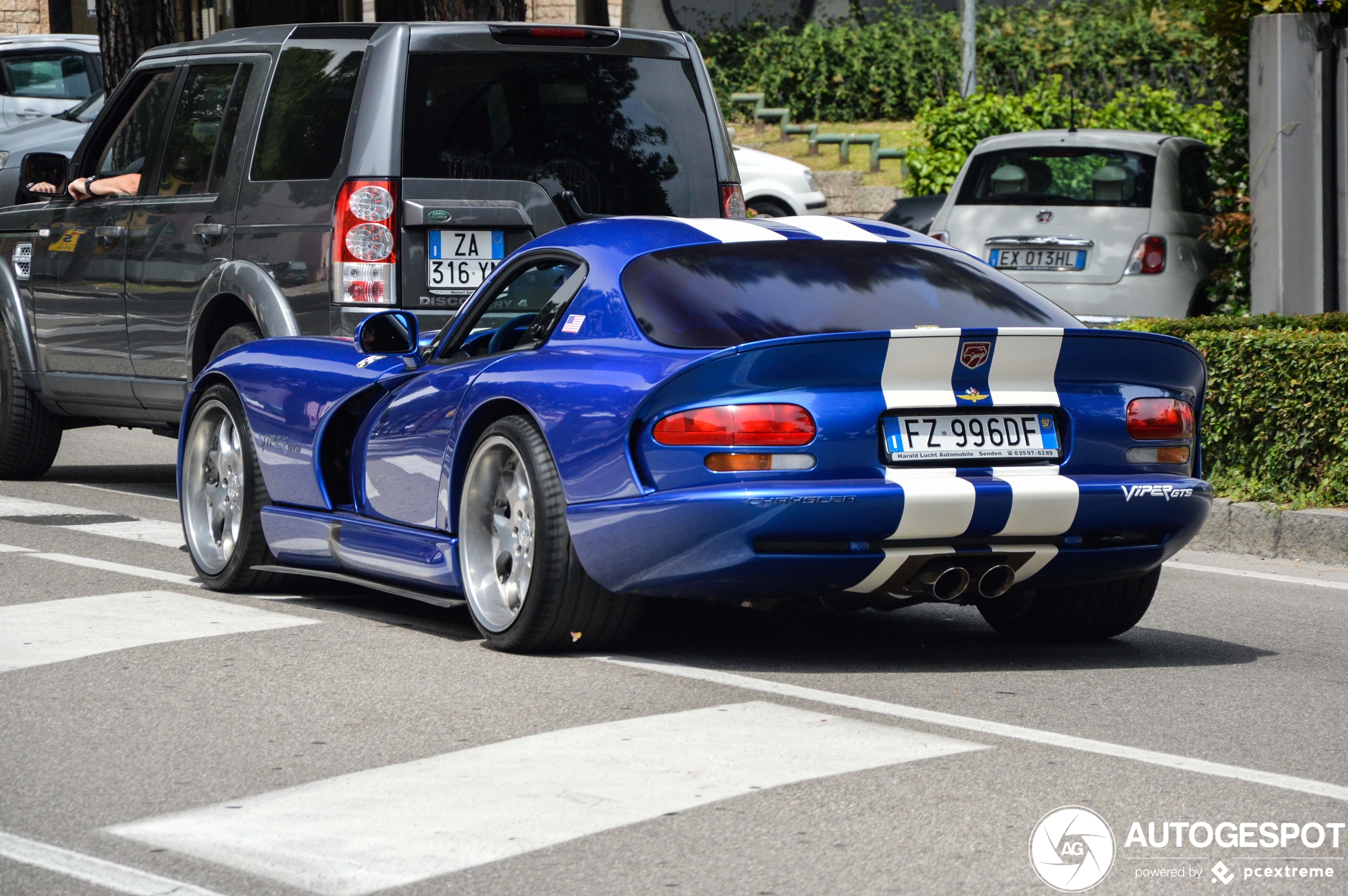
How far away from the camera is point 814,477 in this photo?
5535 millimetres

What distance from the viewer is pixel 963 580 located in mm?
5797

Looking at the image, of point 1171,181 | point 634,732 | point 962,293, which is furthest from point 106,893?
point 1171,181

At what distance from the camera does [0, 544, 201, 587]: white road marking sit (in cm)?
772

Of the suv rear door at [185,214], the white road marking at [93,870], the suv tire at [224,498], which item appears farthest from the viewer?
the suv rear door at [185,214]

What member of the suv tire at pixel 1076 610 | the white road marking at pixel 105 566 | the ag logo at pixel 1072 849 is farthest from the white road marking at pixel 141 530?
the ag logo at pixel 1072 849

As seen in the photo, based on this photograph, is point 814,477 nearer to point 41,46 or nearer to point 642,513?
point 642,513

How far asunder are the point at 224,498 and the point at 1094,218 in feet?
24.6

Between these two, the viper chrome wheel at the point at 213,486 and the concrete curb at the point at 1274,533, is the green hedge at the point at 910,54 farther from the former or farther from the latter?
the viper chrome wheel at the point at 213,486

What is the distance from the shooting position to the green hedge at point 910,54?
24.3 metres

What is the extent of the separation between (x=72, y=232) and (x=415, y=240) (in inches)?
114

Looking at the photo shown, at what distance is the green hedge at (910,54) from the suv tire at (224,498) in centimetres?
1841

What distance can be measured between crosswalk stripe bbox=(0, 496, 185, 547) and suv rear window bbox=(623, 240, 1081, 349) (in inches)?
136

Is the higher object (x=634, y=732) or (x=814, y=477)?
(x=814, y=477)

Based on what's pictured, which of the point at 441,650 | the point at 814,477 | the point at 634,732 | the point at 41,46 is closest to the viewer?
the point at 634,732
